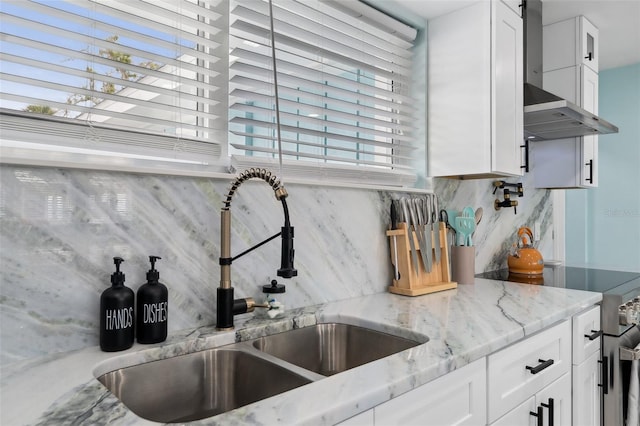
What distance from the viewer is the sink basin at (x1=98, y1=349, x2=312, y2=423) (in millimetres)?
1031

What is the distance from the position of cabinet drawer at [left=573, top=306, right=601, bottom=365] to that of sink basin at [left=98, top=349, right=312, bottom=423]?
1.26 metres

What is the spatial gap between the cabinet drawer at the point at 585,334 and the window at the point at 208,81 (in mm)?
940

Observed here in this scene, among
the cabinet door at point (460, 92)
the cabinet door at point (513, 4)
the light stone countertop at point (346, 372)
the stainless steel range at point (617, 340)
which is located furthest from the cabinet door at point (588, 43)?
the light stone countertop at point (346, 372)

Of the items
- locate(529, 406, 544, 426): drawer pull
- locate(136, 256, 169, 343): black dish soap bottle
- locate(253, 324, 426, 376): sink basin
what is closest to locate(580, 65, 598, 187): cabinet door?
locate(529, 406, 544, 426): drawer pull

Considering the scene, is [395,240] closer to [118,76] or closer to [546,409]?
[546,409]

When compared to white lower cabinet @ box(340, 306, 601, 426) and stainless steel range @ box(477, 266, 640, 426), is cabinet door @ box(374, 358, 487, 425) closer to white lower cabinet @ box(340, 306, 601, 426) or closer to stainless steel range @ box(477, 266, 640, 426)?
white lower cabinet @ box(340, 306, 601, 426)

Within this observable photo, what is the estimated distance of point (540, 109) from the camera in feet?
7.06

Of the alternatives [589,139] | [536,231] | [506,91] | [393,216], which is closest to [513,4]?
[506,91]

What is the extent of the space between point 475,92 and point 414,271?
904mm

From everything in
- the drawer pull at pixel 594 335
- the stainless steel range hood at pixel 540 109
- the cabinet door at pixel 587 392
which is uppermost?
the stainless steel range hood at pixel 540 109

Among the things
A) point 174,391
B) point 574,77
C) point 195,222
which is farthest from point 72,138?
point 574,77

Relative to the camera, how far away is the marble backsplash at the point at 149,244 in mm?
999

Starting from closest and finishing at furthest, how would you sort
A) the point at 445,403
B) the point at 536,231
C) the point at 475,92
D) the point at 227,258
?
the point at 445,403, the point at 227,258, the point at 475,92, the point at 536,231

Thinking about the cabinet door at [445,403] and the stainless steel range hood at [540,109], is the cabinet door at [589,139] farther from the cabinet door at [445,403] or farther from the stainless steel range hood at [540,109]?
the cabinet door at [445,403]
